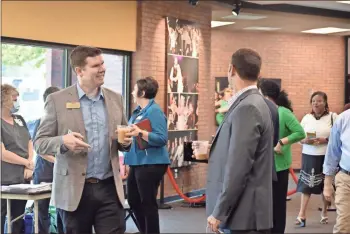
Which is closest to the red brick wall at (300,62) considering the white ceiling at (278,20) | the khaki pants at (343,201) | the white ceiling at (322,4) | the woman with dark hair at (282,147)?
the white ceiling at (278,20)

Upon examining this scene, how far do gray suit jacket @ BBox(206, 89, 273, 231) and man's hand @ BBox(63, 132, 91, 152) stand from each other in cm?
74

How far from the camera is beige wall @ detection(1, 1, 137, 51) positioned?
7.11 metres

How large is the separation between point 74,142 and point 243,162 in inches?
37.4

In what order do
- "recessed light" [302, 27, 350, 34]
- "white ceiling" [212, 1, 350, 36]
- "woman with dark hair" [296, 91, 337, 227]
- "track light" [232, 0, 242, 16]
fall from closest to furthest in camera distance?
"woman with dark hair" [296, 91, 337, 227]
"track light" [232, 0, 242, 16]
"white ceiling" [212, 1, 350, 36]
"recessed light" [302, 27, 350, 34]

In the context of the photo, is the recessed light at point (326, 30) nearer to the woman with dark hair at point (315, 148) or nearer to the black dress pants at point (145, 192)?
the woman with dark hair at point (315, 148)

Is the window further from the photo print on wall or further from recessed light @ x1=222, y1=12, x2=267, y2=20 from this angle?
recessed light @ x1=222, y1=12, x2=267, y2=20

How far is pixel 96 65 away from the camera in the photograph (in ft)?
11.9

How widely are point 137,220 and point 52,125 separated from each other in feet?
8.12

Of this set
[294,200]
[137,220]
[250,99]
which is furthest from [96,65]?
[294,200]

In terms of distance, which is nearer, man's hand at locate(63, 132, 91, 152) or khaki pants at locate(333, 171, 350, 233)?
man's hand at locate(63, 132, 91, 152)

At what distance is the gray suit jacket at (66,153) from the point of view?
3.51 m

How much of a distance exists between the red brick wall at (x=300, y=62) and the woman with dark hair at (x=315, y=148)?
21.3ft

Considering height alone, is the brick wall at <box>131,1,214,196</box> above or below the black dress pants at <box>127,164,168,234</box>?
above

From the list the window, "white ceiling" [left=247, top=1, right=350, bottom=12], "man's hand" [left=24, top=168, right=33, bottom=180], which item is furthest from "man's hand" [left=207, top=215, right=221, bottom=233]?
"white ceiling" [left=247, top=1, right=350, bottom=12]
